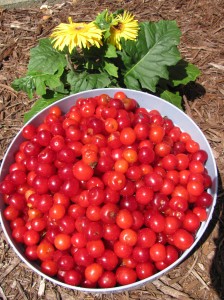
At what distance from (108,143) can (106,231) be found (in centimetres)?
60

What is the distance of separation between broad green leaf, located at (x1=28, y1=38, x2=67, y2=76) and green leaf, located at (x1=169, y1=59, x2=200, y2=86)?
93 cm

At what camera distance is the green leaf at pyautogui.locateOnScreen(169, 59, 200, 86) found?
10.4ft

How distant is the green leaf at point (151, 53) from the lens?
115 inches

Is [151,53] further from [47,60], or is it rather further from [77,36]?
[47,60]

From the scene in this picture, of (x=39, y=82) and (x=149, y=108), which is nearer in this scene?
(x=149, y=108)

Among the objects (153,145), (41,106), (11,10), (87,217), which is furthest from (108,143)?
(11,10)

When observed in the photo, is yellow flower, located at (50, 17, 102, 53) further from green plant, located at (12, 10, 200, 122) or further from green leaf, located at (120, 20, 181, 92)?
green leaf, located at (120, 20, 181, 92)

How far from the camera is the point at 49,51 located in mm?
2977

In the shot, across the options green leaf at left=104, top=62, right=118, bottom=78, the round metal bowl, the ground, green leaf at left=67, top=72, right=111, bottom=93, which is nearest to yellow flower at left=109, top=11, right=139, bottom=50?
green leaf at left=104, top=62, right=118, bottom=78

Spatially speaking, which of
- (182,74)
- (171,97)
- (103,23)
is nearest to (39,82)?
(103,23)

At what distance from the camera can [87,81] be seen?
2957 mm

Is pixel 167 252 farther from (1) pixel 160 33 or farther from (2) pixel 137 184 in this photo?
(1) pixel 160 33

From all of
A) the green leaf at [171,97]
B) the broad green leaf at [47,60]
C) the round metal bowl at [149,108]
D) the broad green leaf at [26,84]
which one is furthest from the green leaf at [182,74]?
the broad green leaf at [26,84]

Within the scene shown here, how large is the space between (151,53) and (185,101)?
554 mm
